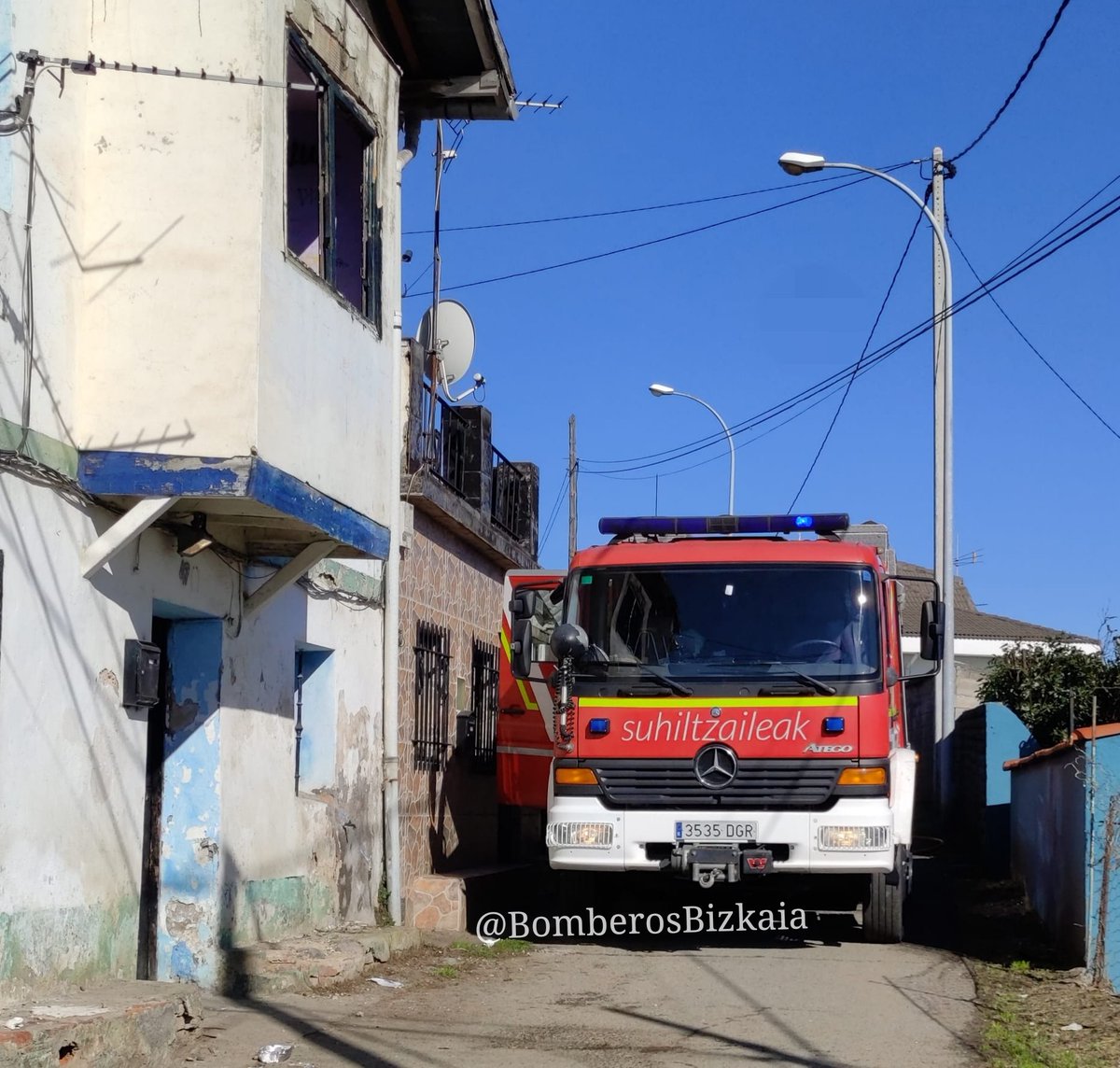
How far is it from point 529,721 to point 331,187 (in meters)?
4.82

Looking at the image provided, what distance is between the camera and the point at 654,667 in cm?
1020

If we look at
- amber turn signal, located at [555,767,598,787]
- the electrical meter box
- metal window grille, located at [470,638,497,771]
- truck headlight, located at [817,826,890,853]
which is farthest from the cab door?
the electrical meter box

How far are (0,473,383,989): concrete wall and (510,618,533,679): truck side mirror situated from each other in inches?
47.5

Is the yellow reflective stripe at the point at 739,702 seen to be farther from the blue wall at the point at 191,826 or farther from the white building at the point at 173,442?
the blue wall at the point at 191,826

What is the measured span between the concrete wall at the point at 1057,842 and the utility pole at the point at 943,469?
15.6 feet

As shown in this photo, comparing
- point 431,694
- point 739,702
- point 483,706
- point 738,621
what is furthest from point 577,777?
point 483,706

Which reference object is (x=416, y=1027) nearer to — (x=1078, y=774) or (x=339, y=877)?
(x=339, y=877)

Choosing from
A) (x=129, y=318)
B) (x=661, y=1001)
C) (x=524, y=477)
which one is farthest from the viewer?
(x=524, y=477)

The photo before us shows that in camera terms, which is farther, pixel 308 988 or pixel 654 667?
pixel 654 667

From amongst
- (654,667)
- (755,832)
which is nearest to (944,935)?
(755,832)

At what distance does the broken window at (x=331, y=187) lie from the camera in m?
8.66

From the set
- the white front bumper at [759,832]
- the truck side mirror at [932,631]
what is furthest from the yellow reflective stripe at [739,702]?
the truck side mirror at [932,631]

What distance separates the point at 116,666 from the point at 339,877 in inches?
137

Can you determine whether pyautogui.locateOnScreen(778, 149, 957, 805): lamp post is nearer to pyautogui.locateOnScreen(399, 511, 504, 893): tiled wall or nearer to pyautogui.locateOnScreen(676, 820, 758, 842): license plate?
pyautogui.locateOnScreen(399, 511, 504, 893): tiled wall
